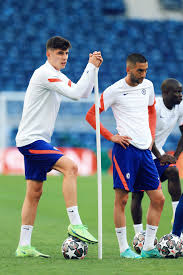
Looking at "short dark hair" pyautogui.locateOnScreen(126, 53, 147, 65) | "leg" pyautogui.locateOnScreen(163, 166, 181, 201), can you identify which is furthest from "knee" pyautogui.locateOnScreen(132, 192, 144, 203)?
"short dark hair" pyautogui.locateOnScreen(126, 53, 147, 65)

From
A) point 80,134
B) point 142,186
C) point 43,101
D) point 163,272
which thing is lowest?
point 163,272

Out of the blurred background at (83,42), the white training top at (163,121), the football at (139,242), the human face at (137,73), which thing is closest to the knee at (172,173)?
the white training top at (163,121)

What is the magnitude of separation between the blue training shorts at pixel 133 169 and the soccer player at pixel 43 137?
0.45 meters

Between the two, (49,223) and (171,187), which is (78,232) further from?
(49,223)

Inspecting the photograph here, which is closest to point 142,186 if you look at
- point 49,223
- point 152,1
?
point 49,223

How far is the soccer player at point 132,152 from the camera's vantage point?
5.62 m

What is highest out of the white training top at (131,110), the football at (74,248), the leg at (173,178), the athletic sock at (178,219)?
the white training top at (131,110)

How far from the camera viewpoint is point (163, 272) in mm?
4598

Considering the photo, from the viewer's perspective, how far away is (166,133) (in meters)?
7.13

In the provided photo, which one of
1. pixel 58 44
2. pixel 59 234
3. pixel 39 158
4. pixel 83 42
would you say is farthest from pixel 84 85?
pixel 83 42

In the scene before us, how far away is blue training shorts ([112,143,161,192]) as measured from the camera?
5598 millimetres

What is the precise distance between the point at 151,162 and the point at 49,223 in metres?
3.46

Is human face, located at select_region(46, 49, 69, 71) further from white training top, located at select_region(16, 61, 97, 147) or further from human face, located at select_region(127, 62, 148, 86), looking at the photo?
human face, located at select_region(127, 62, 148, 86)

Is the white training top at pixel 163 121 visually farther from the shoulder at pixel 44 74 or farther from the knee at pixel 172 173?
the shoulder at pixel 44 74
